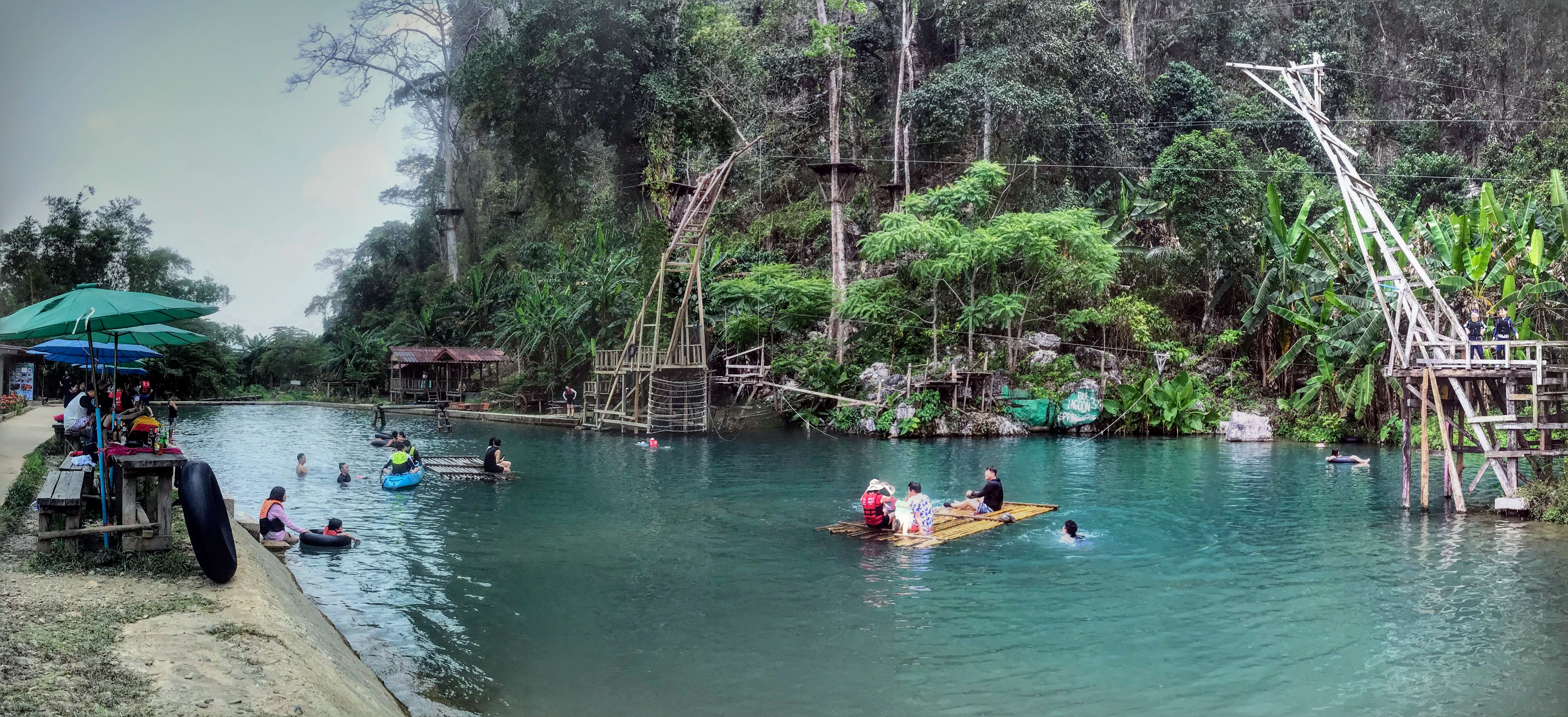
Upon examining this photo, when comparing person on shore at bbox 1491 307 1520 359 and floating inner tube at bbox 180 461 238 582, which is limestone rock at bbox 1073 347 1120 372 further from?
floating inner tube at bbox 180 461 238 582

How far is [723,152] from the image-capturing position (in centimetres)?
4022

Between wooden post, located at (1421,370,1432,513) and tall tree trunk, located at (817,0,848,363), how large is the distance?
707 inches

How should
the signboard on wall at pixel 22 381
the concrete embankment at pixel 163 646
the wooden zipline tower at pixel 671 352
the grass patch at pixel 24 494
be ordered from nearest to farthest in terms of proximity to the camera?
the concrete embankment at pixel 163 646 < the grass patch at pixel 24 494 < the wooden zipline tower at pixel 671 352 < the signboard on wall at pixel 22 381

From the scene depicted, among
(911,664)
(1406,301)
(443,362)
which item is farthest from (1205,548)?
(443,362)

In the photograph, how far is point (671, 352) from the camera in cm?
2973

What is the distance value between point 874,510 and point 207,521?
8.30 metres

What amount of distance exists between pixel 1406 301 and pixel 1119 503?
5180mm

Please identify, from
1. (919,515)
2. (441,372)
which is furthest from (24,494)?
(441,372)

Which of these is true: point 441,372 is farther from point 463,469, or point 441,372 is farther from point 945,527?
point 945,527

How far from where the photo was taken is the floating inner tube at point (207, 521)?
24.8 feet

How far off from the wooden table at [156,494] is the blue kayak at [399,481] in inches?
383

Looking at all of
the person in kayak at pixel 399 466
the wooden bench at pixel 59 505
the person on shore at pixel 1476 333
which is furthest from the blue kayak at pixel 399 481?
the person on shore at pixel 1476 333

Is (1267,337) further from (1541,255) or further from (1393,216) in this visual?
(1541,255)

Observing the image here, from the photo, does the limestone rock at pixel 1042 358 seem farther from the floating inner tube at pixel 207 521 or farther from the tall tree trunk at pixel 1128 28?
the floating inner tube at pixel 207 521
